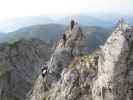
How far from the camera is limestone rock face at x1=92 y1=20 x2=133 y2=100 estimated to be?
62.3m

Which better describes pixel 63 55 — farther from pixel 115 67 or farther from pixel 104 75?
pixel 115 67

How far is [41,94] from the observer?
9538 centimetres

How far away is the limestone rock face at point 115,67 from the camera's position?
204 feet

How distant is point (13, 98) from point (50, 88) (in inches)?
3362

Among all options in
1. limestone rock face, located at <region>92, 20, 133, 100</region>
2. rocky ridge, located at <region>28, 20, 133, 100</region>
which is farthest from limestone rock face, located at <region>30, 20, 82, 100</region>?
limestone rock face, located at <region>92, 20, 133, 100</region>

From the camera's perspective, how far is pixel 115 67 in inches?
2456

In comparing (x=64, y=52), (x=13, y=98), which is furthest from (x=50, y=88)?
(x=13, y=98)

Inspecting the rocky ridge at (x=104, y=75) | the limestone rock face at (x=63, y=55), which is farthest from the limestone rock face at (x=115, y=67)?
the limestone rock face at (x=63, y=55)

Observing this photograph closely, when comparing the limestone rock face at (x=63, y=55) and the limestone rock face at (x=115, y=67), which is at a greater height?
the limestone rock face at (x=115, y=67)

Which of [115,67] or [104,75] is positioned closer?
[115,67]

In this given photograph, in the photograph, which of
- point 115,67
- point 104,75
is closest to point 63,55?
point 104,75

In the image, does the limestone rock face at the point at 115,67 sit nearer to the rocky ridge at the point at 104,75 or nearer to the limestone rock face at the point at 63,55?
the rocky ridge at the point at 104,75

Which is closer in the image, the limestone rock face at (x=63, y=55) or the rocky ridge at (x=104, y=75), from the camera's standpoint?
the rocky ridge at (x=104, y=75)

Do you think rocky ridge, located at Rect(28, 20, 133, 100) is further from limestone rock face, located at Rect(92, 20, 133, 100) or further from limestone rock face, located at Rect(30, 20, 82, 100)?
limestone rock face, located at Rect(30, 20, 82, 100)
